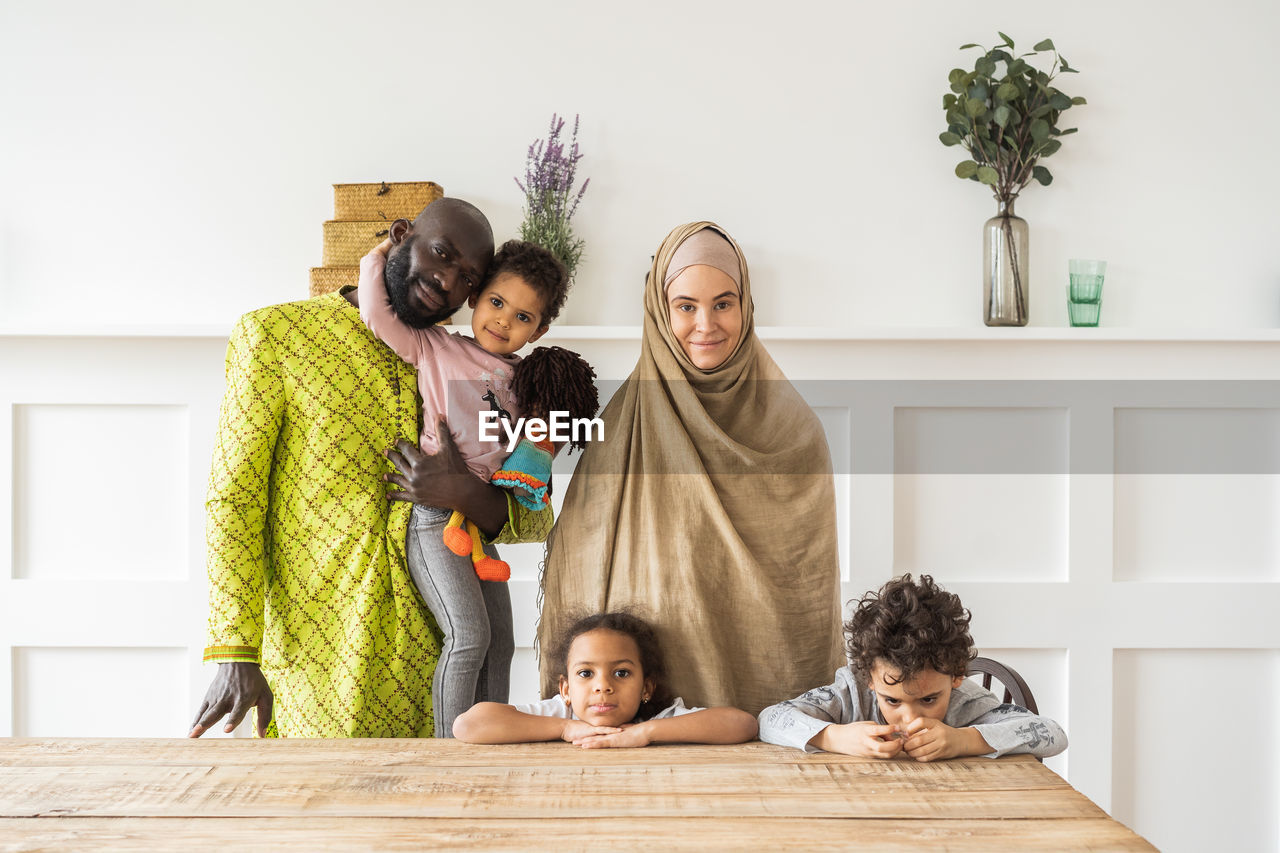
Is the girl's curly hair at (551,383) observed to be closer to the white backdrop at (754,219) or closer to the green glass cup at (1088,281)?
the white backdrop at (754,219)

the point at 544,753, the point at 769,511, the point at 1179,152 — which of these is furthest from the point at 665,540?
the point at 1179,152

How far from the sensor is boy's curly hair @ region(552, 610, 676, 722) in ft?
Result: 4.77

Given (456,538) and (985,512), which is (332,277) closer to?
(456,538)

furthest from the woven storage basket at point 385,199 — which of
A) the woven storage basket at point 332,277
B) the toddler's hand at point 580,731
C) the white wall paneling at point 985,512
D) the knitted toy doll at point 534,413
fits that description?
the toddler's hand at point 580,731

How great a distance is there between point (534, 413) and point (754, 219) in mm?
1198

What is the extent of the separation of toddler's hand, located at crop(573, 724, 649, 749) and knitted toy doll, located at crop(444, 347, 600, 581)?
0.33 m

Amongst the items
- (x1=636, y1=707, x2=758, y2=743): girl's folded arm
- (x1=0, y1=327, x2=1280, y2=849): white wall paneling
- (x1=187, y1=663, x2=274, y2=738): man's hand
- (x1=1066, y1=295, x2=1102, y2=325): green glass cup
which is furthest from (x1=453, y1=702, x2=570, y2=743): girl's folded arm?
(x1=1066, y1=295, x2=1102, y2=325): green glass cup

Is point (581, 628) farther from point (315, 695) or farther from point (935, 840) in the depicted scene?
point (935, 840)

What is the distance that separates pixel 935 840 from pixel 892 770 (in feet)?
0.72

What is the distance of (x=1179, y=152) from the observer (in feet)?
8.10

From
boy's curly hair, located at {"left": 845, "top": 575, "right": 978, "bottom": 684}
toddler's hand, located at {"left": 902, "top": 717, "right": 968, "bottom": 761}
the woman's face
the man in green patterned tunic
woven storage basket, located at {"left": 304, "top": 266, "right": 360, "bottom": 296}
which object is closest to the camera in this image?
toddler's hand, located at {"left": 902, "top": 717, "right": 968, "bottom": 761}

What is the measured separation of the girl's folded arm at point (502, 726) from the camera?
129 cm

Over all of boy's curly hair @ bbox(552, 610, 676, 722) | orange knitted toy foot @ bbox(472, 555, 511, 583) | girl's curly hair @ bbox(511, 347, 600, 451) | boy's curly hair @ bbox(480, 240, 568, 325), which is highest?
boy's curly hair @ bbox(480, 240, 568, 325)

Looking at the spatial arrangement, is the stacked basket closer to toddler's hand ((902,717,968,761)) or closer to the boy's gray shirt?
the boy's gray shirt
